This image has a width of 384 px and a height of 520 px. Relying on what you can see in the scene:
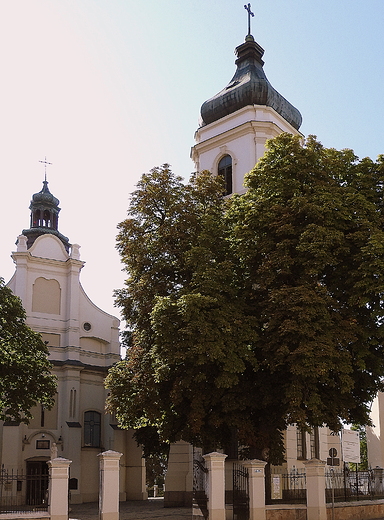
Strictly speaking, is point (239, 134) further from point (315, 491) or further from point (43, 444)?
point (43, 444)

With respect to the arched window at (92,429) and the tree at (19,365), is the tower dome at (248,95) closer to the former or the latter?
the tree at (19,365)

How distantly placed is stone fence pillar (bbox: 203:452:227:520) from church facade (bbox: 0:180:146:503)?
64.3ft

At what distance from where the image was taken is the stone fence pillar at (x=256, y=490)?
63.4 feet

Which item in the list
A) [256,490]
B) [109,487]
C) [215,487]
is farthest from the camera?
Result: [256,490]

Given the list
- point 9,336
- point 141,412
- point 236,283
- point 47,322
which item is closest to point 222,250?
point 236,283

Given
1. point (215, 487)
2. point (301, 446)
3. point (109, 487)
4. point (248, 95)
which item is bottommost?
point (215, 487)

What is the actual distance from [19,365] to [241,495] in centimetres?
1116

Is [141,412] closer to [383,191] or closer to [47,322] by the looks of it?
[383,191]

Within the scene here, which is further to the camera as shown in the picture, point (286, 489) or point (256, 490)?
point (286, 489)

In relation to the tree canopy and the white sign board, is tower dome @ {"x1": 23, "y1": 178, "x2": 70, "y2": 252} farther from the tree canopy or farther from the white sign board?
the white sign board

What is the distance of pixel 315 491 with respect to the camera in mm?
20172

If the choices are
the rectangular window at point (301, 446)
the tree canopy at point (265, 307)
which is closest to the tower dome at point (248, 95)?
the tree canopy at point (265, 307)

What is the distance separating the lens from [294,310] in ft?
65.3

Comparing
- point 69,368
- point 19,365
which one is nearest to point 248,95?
point 19,365
